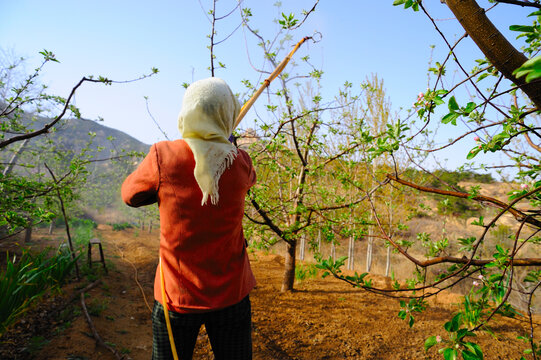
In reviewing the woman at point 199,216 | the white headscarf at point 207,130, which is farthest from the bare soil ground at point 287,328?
the white headscarf at point 207,130

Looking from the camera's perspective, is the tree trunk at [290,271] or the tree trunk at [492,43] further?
the tree trunk at [290,271]

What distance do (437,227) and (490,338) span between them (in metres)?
10.5

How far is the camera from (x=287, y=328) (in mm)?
3109

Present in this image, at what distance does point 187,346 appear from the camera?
1.24 meters

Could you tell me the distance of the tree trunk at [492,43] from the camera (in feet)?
2.78

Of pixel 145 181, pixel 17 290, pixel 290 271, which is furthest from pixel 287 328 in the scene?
pixel 17 290

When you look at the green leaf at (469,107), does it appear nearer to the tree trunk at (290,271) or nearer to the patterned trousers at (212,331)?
the patterned trousers at (212,331)

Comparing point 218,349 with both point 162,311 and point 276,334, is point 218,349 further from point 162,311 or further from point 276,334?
point 276,334

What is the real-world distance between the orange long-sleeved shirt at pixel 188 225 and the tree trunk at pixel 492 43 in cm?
98

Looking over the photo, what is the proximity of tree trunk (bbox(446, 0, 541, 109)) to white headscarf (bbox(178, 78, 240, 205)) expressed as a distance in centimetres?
90

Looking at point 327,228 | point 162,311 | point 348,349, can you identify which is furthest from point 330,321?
point 162,311

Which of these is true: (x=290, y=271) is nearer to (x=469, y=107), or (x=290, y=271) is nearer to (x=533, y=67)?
(x=469, y=107)

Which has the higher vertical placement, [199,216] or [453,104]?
[453,104]

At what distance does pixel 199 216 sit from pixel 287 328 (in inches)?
100
